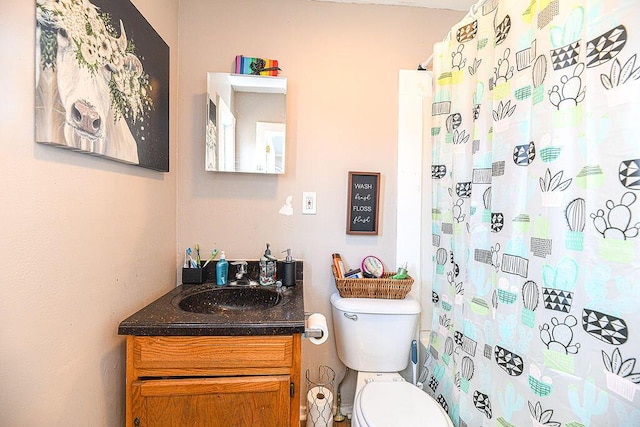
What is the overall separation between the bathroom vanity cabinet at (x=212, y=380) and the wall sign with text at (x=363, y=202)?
756 millimetres

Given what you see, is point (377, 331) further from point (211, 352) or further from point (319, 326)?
point (211, 352)

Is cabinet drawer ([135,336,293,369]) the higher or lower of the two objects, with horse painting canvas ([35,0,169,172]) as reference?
lower

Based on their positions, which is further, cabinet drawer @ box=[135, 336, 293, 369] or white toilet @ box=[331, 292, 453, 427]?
white toilet @ box=[331, 292, 453, 427]

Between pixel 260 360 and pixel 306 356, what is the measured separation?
70cm

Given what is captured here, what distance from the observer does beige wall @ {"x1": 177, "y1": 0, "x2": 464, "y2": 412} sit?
1475mm

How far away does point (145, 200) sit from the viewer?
116cm

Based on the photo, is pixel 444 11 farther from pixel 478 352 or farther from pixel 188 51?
pixel 478 352

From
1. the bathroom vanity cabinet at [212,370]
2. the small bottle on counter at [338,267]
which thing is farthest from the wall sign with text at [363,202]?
the bathroom vanity cabinet at [212,370]

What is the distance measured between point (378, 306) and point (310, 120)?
1046 mm

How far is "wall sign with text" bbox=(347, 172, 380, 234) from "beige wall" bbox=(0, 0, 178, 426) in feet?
3.25

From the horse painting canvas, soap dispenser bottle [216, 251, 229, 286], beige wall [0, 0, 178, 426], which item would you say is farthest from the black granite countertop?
the horse painting canvas

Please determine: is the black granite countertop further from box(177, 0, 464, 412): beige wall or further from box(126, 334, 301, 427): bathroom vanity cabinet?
box(177, 0, 464, 412): beige wall

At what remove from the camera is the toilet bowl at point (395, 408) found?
100 cm


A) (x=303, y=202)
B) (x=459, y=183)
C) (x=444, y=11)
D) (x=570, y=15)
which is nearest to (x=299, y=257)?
(x=303, y=202)
